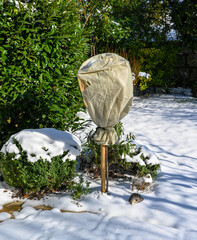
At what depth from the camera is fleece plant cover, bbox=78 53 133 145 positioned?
2.33 meters

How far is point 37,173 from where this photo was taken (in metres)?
2.73

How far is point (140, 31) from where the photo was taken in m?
9.69

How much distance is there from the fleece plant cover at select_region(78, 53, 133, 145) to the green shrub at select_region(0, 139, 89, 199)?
75cm

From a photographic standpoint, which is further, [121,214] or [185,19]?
[185,19]

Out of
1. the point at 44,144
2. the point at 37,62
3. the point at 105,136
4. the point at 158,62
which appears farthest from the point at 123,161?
the point at 158,62

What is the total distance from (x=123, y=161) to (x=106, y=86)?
130 centimetres

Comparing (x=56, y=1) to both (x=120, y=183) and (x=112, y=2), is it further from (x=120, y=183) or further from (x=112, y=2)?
(x=112, y=2)

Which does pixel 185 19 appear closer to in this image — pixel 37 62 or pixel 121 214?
pixel 37 62

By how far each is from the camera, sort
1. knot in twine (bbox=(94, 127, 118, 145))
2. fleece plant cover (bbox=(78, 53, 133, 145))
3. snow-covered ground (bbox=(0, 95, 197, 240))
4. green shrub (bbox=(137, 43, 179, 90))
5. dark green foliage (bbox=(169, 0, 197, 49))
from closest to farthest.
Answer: snow-covered ground (bbox=(0, 95, 197, 240)) → fleece plant cover (bbox=(78, 53, 133, 145)) → knot in twine (bbox=(94, 127, 118, 145)) → dark green foliage (bbox=(169, 0, 197, 49)) → green shrub (bbox=(137, 43, 179, 90))

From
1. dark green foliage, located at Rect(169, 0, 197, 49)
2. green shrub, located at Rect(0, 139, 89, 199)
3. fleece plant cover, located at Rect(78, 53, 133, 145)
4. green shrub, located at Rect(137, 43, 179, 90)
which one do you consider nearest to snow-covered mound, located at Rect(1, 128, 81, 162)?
green shrub, located at Rect(0, 139, 89, 199)

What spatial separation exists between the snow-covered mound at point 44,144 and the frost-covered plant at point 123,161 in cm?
44

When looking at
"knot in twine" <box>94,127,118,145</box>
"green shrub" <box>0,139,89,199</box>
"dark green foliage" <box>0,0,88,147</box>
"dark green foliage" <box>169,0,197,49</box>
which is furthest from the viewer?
"dark green foliage" <box>169,0,197,49</box>

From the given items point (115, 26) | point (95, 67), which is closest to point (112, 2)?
point (115, 26)

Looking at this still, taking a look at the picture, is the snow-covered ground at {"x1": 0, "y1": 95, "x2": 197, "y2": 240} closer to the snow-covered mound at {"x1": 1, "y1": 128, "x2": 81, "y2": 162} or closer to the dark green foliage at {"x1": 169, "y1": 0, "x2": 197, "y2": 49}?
the snow-covered mound at {"x1": 1, "y1": 128, "x2": 81, "y2": 162}
